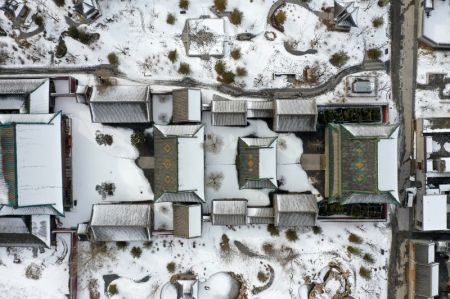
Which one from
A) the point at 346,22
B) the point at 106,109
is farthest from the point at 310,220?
the point at 106,109

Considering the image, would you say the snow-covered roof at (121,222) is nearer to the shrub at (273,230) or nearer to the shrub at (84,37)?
the shrub at (273,230)

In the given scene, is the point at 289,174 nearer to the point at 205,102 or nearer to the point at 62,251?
the point at 205,102

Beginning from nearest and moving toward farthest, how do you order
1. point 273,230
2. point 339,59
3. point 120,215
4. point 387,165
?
point 387,165
point 120,215
point 339,59
point 273,230

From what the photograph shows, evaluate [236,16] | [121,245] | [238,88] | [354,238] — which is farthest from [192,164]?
[354,238]

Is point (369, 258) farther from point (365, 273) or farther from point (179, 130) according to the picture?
point (179, 130)

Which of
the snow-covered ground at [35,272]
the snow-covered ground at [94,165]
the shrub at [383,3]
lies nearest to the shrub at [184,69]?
the snow-covered ground at [94,165]
